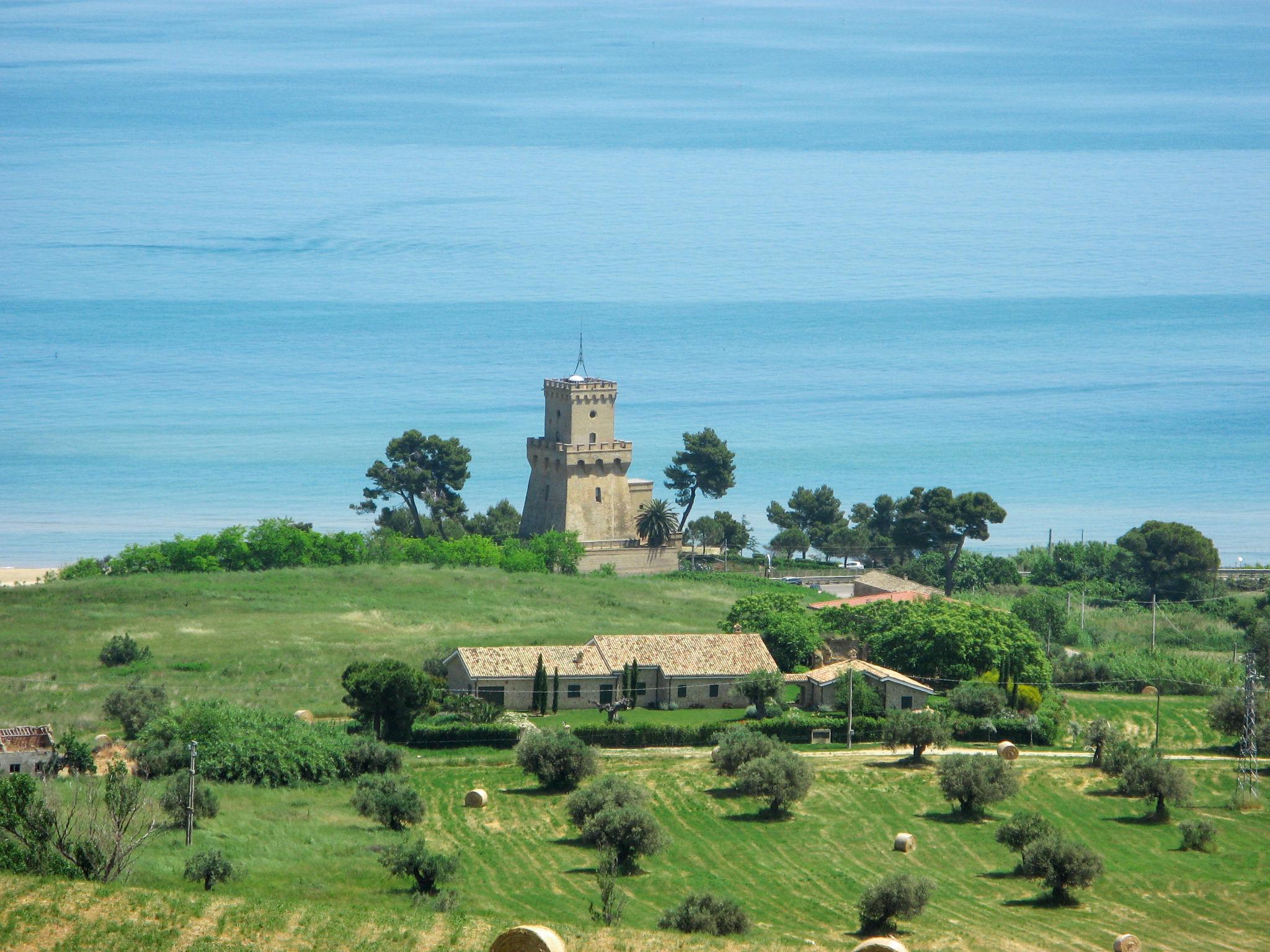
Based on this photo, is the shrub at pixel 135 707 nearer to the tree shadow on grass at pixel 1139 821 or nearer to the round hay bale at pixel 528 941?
the round hay bale at pixel 528 941

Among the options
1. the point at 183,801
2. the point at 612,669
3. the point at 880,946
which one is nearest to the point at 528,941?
the point at 880,946

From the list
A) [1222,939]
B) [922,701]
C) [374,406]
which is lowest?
[1222,939]

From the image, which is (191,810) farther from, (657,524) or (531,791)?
(657,524)

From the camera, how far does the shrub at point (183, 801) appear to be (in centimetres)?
3756

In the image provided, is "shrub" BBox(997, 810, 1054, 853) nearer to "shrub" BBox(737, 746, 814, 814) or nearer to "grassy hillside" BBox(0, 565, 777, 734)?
"shrub" BBox(737, 746, 814, 814)

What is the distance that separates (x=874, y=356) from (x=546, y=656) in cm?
14175

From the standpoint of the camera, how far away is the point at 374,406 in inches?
6526

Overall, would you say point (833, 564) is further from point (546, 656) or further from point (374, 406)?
point (374, 406)

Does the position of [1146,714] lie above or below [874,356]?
below

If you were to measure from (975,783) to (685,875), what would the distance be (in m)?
8.62

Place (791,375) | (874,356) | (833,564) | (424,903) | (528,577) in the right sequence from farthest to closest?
(874,356)
(791,375)
(833,564)
(528,577)
(424,903)

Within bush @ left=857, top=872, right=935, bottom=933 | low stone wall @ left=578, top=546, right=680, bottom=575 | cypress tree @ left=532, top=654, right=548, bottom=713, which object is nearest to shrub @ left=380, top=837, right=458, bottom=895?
bush @ left=857, top=872, right=935, bottom=933

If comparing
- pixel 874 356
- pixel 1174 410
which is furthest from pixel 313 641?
pixel 874 356

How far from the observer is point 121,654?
185 ft
